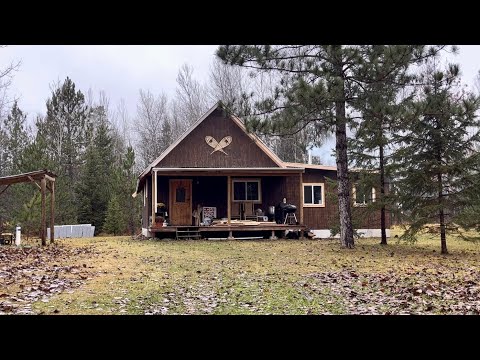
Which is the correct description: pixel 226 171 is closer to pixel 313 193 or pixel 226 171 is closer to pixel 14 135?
pixel 313 193

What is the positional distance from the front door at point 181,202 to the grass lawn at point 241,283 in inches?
264

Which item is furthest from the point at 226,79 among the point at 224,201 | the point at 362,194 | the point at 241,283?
the point at 241,283

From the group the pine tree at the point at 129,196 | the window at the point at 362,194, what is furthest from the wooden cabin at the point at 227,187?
the pine tree at the point at 129,196

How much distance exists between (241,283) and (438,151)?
7604mm

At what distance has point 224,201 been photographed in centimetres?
2117

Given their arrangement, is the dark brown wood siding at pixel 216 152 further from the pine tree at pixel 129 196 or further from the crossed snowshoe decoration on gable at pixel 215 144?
the pine tree at pixel 129 196

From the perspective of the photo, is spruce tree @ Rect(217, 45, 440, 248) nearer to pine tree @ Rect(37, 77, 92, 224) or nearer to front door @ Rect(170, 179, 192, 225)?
front door @ Rect(170, 179, 192, 225)

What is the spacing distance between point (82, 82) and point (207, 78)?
1247 cm

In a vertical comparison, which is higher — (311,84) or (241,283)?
(311,84)

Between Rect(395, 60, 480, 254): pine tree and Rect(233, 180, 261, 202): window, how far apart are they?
8.53 meters

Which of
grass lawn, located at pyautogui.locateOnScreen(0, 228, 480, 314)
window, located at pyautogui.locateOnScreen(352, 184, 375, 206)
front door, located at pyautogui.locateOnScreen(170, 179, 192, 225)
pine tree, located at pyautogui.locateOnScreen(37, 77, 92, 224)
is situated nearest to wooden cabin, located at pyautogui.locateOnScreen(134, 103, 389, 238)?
front door, located at pyautogui.locateOnScreen(170, 179, 192, 225)

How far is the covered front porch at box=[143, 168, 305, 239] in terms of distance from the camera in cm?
1947

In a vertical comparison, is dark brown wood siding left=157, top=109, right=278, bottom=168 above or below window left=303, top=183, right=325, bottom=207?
above
